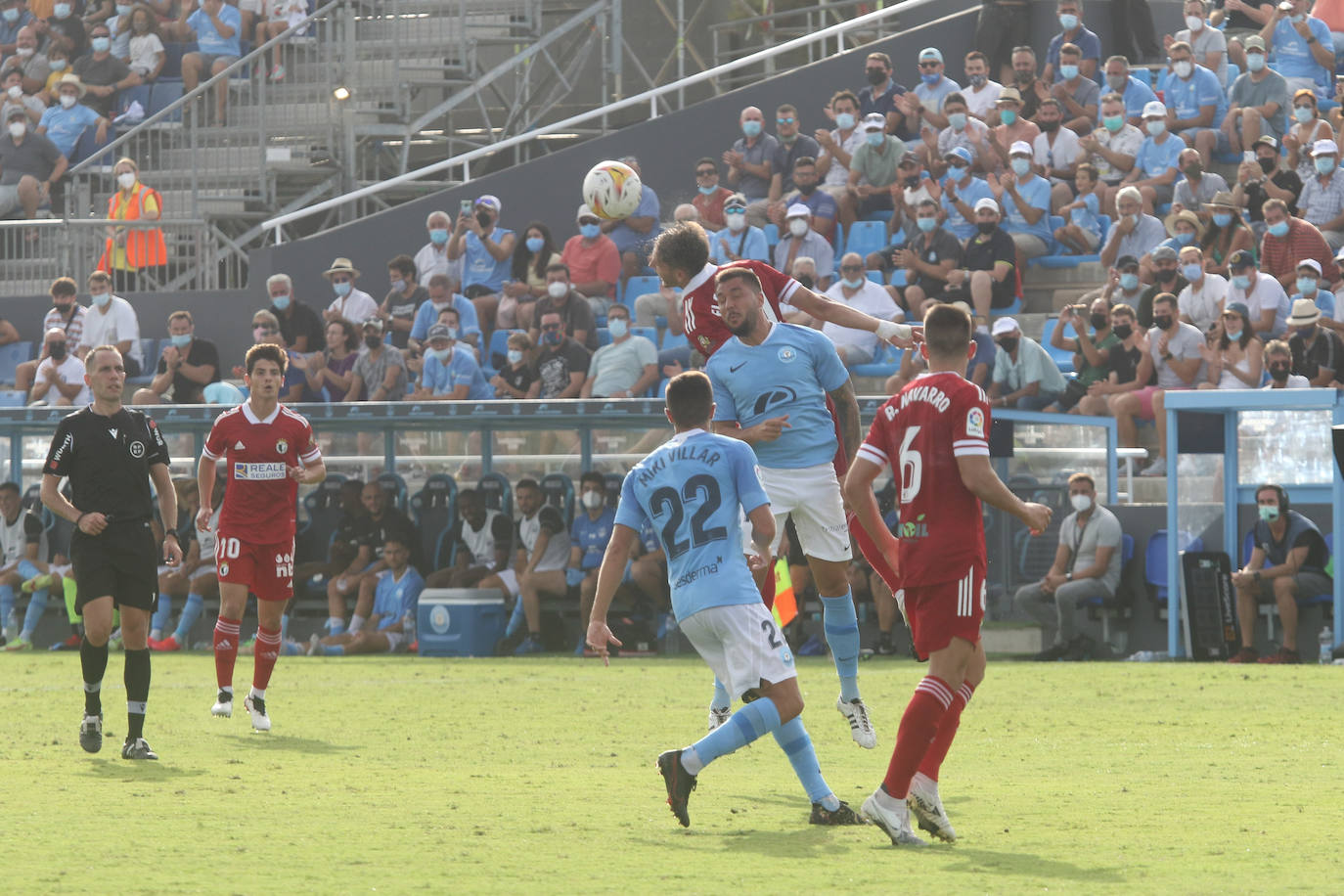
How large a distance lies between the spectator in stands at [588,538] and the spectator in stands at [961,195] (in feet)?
16.5

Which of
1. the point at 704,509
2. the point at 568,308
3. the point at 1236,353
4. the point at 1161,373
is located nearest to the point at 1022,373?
the point at 1161,373

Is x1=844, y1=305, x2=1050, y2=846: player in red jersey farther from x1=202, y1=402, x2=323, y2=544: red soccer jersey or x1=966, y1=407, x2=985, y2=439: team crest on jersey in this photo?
x1=202, y1=402, x2=323, y2=544: red soccer jersey

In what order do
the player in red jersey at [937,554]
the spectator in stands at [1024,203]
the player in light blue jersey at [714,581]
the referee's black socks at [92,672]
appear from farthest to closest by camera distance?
the spectator in stands at [1024,203] → the referee's black socks at [92,672] → the player in light blue jersey at [714,581] → the player in red jersey at [937,554]

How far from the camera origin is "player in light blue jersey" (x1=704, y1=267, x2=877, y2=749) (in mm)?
9367

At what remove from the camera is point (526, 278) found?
2380cm

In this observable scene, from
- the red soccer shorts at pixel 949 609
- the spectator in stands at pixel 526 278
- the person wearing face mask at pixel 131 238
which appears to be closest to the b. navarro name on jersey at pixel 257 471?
the red soccer shorts at pixel 949 609

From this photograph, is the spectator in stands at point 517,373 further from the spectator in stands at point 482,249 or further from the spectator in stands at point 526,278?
the spectator in stands at point 482,249

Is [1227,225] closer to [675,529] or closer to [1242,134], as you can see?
[1242,134]

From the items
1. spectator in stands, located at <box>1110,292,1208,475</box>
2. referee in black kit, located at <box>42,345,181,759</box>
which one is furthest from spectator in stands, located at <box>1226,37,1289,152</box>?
referee in black kit, located at <box>42,345,181,759</box>

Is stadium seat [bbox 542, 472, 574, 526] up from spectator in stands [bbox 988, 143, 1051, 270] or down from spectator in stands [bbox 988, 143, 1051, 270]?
down

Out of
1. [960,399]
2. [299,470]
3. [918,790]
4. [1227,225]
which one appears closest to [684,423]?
[960,399]

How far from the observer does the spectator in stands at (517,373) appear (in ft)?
71.1

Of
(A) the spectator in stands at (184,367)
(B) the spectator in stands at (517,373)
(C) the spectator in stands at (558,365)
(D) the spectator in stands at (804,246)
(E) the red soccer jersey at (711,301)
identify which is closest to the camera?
(E) the red soccer jersey at (711,301)

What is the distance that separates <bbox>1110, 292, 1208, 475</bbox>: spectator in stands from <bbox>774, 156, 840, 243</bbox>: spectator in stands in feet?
15.5
